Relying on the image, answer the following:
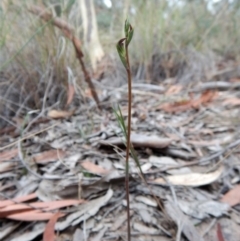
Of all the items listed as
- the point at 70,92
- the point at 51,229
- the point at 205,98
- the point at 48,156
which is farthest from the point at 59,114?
the point at 205,98

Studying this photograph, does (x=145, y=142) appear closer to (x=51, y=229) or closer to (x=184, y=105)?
(x=51, y=229)

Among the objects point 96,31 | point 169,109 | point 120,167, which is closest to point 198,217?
point 120,167

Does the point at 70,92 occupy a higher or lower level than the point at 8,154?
higher

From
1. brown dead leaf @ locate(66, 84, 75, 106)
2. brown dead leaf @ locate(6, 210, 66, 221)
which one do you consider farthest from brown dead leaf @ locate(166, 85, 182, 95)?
brown dead leaf @ locate(6, 210, 66, 221)

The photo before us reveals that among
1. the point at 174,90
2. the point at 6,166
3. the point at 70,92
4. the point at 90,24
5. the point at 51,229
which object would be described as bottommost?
the point at 51,229

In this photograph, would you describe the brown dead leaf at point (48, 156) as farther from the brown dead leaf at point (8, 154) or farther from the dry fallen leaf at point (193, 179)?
the dry fallen leaf at point (193, 179)

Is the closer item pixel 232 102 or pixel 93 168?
pixel 93 168

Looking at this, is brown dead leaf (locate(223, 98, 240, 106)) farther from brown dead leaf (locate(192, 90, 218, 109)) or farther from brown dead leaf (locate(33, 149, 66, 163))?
brown dead leaf (locate(33, 149, 66, 163))
